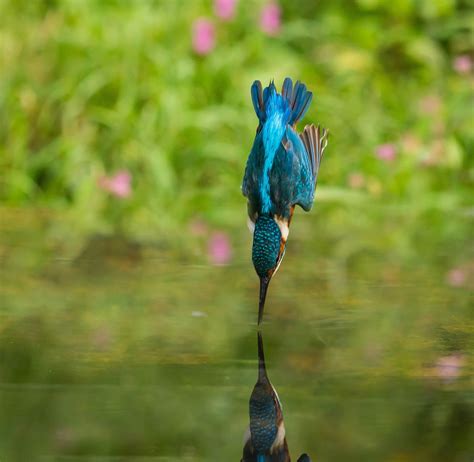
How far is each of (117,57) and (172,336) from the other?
11.0 ft

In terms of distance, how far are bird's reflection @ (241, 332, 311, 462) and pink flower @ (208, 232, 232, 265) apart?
174 cm

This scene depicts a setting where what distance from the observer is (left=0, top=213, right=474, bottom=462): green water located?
3068mm

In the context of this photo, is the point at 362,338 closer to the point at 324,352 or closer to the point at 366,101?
the point at 324,352

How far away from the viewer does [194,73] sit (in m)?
7.20

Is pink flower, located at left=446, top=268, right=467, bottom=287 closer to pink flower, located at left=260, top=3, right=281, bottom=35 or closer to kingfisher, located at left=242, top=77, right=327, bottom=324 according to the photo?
kingfisher, located at left=242, top=77, right=327, bottom=324

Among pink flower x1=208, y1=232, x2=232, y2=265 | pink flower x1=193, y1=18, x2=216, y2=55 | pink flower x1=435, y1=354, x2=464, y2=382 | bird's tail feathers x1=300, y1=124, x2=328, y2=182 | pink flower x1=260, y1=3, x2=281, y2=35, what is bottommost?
pink flower x1=435, y1=354, x2=464, y2=382

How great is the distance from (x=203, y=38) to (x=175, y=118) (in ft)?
1.92

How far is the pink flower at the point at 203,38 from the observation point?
7.12 m

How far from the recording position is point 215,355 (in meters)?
3.84

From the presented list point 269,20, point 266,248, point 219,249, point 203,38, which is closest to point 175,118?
point 203,38

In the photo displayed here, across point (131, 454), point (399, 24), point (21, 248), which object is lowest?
point (131, 454)

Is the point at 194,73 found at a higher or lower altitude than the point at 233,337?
higher

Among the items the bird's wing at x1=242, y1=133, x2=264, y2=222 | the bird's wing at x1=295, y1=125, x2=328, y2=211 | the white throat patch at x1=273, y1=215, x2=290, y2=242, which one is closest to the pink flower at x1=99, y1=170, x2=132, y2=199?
the bird's wing at x1=295, y1=125, x2=328, y2=211

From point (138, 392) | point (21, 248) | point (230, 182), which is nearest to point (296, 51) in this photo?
point (230, 182)
